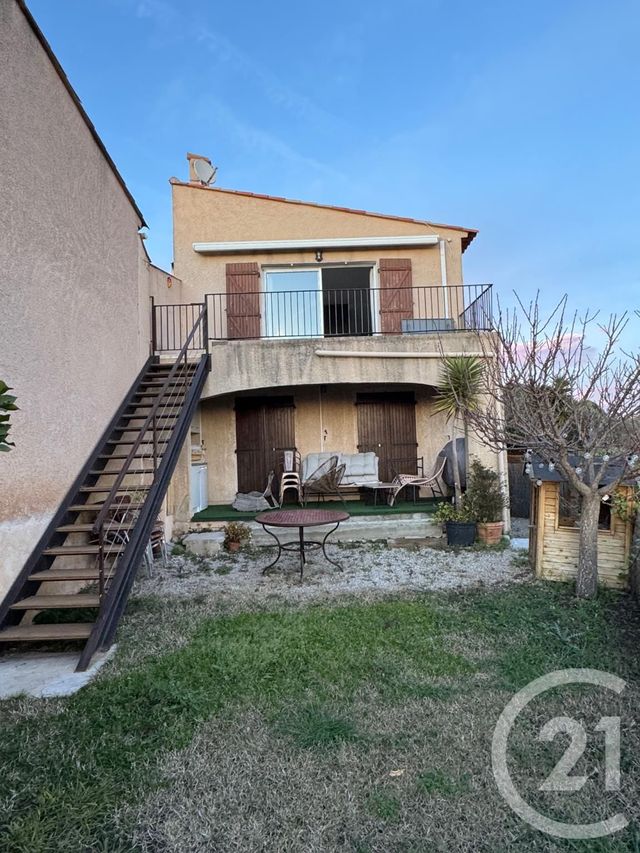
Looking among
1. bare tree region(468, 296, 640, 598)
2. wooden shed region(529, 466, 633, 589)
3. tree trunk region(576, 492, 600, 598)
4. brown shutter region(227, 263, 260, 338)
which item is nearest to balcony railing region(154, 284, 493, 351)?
brown shutter region(227, 263, 260, 338)

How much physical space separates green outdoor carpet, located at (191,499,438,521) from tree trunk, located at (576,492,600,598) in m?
3.30

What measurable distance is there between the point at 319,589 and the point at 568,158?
419 inches

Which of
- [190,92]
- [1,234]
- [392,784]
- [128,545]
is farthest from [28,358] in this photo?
[190,92]

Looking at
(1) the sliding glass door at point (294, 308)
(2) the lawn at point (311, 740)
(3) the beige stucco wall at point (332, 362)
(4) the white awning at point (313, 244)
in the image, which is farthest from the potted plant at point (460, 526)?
(4) the white awning at point (313, 244)

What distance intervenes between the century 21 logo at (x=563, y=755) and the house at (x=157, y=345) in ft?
9.40

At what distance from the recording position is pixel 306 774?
2.29m

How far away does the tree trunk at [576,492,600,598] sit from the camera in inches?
183

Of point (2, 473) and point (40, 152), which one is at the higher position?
point (40, 152)

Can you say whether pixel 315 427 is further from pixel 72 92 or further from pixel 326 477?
pixel 72 92

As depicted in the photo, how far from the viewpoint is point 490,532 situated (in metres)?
7.11

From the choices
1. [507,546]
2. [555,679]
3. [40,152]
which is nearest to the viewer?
[555,679]

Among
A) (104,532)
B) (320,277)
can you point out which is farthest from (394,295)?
(104,532)

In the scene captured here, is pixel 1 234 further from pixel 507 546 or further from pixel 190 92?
pixel 190 92

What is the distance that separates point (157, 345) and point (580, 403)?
699 cm
